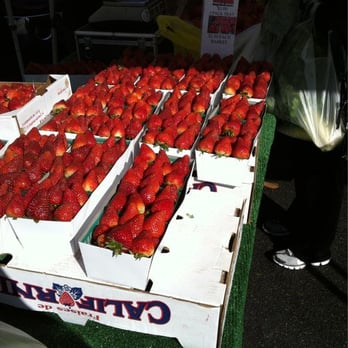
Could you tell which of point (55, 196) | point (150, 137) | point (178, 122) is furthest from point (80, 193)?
point (178, 122)

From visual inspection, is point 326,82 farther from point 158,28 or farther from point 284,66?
point 158,28

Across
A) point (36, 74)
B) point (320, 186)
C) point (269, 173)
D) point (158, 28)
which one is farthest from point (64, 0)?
point (320, 186)

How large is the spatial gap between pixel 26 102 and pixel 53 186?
0.99 m

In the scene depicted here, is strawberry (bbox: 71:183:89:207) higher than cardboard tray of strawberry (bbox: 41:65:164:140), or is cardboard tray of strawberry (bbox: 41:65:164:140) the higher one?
strawberry (bbox: 71:183:89:207)

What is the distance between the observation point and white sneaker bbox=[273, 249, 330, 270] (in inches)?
99.7

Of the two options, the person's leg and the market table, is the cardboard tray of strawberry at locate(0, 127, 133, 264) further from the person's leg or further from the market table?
the person's leg

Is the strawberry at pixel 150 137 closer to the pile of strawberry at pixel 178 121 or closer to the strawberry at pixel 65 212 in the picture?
the pile of strawberry at pixel 178 121

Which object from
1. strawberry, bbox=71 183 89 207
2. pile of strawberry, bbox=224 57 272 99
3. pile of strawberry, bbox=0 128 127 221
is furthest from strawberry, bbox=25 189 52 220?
pile of strawberry, bbox=224 57 272 99

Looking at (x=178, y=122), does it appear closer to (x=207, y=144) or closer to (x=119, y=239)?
(x=207, y=144)

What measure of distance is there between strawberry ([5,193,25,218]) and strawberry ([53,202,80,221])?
0.12 metres

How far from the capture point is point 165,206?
1.39m

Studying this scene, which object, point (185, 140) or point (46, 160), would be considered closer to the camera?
point (46, 160)

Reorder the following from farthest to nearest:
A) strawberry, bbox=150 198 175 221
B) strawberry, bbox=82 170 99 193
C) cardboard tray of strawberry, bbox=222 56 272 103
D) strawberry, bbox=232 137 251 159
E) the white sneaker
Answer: the white sneaker
cardboard tray of strawberry, bbox=222 56 272 103
strawberry, bbox=232 137 251 159
strawberry, bbox=82 170 99 193
strawberry, bbox=150 198 175 221

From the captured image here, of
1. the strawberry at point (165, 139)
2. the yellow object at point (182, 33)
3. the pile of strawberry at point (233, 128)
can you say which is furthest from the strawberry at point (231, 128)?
the yellow object at point (182, 33)
